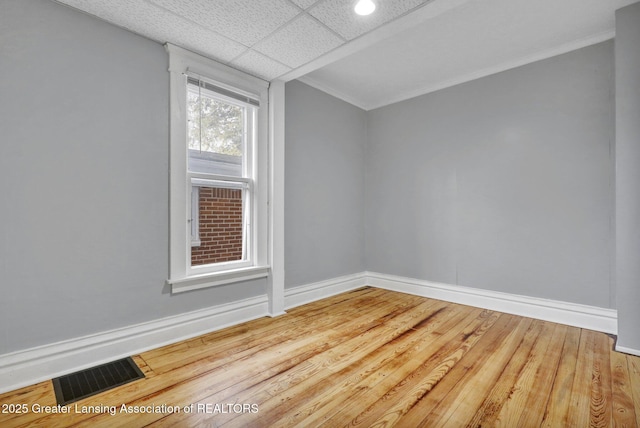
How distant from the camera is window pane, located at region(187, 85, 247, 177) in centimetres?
276

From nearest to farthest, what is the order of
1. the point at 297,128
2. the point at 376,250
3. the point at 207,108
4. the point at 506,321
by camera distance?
the point at 207,108
the point at 506,321
the point at 297,128
the point at 376,250

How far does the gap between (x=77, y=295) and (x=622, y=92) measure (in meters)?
4.52

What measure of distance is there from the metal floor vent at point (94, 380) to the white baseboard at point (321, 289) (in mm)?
1694

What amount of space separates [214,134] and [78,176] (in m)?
1.16

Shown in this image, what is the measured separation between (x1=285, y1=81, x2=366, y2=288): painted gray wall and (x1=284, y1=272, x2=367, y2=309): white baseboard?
7 centimetres

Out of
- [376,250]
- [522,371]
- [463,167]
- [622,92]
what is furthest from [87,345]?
[622,92]

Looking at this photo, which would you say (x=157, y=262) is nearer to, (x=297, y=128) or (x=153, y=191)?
(x=153, y=191)

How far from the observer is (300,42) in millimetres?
2533

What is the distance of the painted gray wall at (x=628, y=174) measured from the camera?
2387mm

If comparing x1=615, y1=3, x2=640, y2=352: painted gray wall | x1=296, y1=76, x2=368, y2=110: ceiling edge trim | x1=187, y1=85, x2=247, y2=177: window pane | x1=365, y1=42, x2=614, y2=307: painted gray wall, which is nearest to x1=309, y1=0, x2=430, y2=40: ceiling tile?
x1=187, y1=85, x2=247, y2=177: window pane

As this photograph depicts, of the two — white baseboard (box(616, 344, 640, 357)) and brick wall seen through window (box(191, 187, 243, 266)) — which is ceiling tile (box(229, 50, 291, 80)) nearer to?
brick wall seen through window (box(191, 187, 243, 266))

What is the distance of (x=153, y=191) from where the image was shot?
8.18ft

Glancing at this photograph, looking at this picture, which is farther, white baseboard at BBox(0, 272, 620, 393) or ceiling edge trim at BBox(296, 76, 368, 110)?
ceiling edge trim at BBox(296, 76, 368, 110)

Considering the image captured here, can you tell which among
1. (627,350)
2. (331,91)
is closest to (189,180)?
(331,91)
